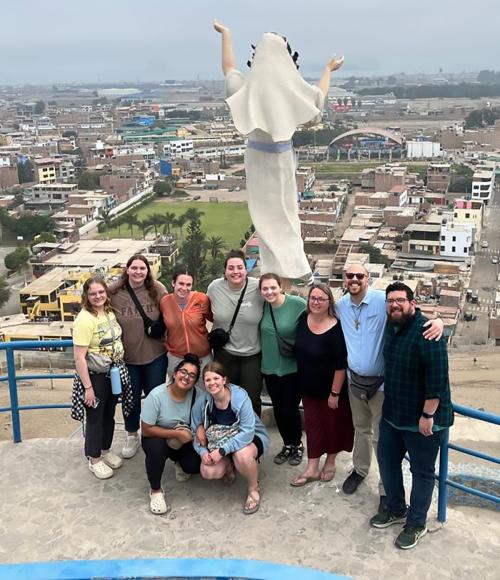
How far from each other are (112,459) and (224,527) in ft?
2.50

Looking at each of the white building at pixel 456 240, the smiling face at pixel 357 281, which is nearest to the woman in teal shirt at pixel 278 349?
the smiling face at pixel 357 281

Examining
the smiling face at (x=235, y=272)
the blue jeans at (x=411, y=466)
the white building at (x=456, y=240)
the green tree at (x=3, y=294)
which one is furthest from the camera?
the white building at (x=456, y=240)

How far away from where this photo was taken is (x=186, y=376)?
2.82 meters

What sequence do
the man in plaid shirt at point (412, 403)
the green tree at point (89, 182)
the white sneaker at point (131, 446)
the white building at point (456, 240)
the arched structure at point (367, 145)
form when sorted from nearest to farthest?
the man in plaid shirt at point (412, 403) < the white sneaker at point (131, 446) < the white building at point (456, 240) < the green tree at point (89, 182) < the arched structure at point (367, 145)

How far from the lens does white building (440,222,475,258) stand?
2192 centimetres

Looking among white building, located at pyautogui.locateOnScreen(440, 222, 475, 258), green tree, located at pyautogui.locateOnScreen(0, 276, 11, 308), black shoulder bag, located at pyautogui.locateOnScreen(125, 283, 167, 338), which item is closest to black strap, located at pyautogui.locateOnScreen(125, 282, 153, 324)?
black shoulder bag, located at pyautogui.locateOnScreen(125, 283, 167, 338)

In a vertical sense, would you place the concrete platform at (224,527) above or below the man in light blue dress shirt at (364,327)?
below

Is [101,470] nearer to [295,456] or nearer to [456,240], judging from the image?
[295,456]

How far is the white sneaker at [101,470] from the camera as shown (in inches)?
126

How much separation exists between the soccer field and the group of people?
72.5 feet

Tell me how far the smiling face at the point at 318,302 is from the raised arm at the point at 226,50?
1.66 m

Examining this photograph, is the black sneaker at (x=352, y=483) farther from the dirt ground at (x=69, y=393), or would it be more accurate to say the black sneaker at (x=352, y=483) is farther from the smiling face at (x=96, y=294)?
the dirt ground at (x=69, y=393)

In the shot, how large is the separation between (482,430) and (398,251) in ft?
44.9

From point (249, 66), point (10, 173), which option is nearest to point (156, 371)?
point (249, 66)
